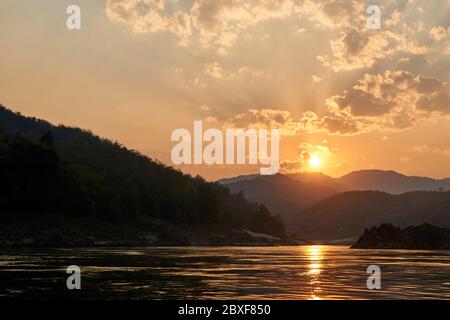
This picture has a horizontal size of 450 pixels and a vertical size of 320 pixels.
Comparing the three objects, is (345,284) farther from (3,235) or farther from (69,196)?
(69,196)

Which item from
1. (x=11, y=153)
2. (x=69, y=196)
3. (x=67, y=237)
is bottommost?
(x=67, y=237)

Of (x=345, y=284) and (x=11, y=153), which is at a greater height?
(x=11, y=153)

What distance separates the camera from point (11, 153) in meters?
177
